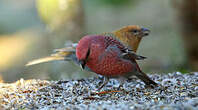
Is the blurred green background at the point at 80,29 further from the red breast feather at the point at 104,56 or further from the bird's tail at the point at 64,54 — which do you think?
the red breast feather at the point at 104,56

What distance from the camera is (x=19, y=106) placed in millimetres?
3318

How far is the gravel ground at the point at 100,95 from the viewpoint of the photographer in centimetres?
313

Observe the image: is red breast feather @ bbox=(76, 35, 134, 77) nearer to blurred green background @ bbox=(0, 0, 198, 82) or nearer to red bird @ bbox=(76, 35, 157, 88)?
red bird @ bbox=(76, 35, 157, 88)

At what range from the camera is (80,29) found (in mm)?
7371

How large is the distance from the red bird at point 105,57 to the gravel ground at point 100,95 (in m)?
0.32

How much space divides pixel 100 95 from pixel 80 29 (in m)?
3.63

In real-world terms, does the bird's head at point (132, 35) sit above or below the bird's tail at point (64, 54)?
above

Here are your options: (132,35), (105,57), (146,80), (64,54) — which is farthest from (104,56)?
(64,54)

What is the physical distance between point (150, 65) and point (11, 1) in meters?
10.6

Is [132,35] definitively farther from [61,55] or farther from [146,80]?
[61,55]

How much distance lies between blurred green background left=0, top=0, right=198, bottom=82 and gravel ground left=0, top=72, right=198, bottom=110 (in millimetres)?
1268

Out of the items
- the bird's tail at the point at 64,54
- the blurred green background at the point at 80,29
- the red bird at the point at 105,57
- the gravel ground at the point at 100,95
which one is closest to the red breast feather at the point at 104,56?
the red bird at the point at 105,57

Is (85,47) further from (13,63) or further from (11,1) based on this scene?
(11,1)

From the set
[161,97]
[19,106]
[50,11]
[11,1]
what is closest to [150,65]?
[50,11]
